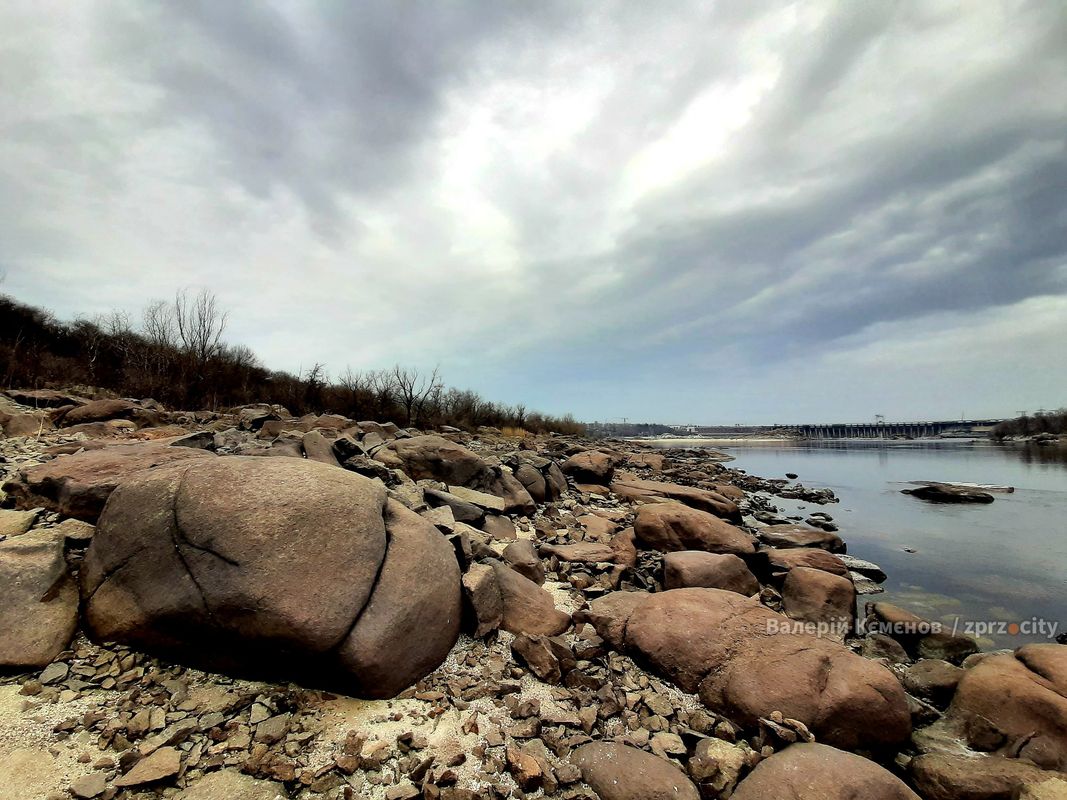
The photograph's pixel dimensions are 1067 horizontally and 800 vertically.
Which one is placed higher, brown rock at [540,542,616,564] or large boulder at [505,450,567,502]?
large boulder at [505,450,567,502]

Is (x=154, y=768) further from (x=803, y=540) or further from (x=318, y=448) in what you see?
(x=803, y=540)

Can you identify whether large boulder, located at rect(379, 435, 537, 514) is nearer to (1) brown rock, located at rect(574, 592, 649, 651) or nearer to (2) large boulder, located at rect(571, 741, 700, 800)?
(1) brown rock, located at rect(574, 592, 649, 651)

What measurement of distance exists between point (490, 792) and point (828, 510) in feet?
55.4

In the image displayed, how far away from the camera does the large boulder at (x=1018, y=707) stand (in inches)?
132

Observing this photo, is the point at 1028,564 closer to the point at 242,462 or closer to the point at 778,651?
the point at 778,651

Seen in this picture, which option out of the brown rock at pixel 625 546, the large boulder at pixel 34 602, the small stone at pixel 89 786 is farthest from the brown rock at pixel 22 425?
the brown rock at pixel 625 546

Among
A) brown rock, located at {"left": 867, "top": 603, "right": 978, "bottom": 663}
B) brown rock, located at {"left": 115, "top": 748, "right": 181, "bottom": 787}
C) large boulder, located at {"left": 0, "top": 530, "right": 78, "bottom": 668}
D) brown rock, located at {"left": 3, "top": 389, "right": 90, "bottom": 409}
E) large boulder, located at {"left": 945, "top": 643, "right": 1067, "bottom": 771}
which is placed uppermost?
brown rock, located at {"left": 3, "top": 389, "right": 90, "bottom": 409}

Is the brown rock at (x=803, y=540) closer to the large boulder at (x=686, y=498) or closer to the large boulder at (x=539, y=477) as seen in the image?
the large boulder at (x=686, y=498)

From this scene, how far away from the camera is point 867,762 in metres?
2.85

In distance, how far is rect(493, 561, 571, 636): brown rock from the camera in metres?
4.37

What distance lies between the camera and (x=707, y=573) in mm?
5691

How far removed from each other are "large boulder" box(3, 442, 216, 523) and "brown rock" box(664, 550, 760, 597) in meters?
5.09

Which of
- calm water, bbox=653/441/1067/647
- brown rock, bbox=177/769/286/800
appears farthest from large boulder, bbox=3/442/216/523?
calm water, bbox=653/441/1067/647

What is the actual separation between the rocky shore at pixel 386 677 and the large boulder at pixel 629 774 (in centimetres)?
1
